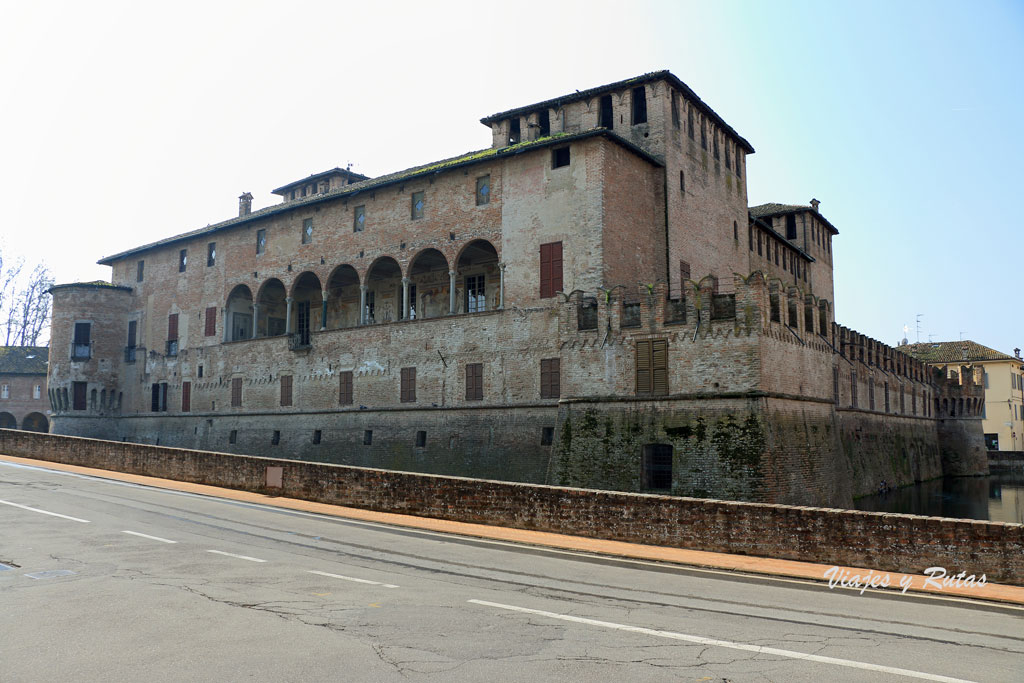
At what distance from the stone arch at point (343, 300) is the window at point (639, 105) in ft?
53.6

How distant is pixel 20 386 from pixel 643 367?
66.4m

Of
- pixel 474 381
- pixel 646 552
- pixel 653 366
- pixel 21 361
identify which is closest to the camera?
pixel 646 552

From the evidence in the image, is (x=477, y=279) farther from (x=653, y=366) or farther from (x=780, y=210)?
(x=780, y=210)

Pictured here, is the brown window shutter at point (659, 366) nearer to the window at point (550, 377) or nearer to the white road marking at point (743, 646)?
the window at point (550, 377)

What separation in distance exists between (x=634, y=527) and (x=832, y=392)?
647 inches

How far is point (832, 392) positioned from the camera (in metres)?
28.9

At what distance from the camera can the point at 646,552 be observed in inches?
578

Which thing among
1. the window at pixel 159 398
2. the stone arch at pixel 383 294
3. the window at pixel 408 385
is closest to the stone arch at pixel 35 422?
the window at pixel 159 398

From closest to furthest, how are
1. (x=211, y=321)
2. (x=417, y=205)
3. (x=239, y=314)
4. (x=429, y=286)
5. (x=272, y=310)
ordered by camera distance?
(x=417, y=205), (x=429, y=286), (x=211, y=321), (x=239, y=314), (x=272, y=310)

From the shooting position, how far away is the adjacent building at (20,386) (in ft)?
223

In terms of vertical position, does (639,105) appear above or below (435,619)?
above

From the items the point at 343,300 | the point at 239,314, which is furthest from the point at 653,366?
the point at 239,314

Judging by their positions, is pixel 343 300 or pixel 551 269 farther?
pixel 343 300

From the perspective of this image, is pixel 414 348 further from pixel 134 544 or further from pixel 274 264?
pixel 134 544
